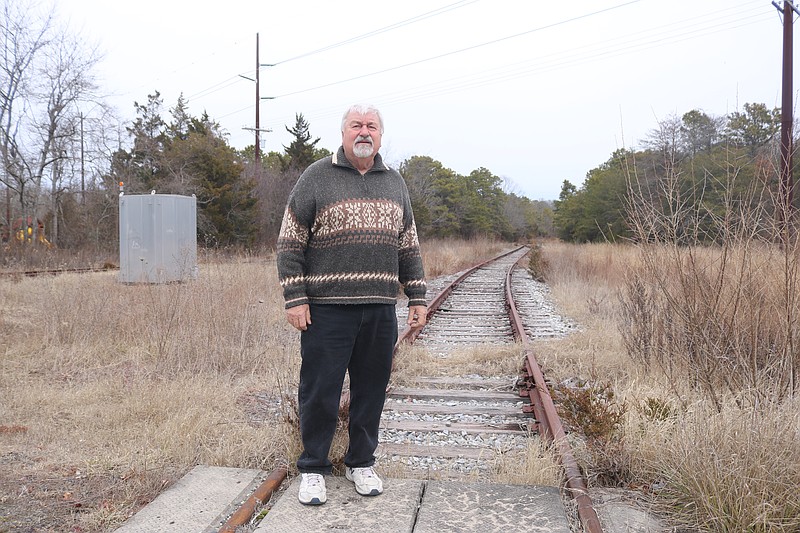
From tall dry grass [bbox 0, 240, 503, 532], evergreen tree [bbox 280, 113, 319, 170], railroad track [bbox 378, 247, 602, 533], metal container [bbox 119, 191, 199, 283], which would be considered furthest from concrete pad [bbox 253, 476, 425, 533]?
evergreen tree [bbox 280, 113, 319, 170]

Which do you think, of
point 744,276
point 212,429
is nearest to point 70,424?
point 212,429

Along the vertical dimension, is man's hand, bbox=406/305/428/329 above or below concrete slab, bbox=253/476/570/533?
above

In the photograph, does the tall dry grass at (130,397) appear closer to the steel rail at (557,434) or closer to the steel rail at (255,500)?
the steel rail at (255,500)

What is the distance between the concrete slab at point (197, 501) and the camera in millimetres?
2708

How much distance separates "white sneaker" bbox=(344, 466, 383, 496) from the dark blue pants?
1.9 inches

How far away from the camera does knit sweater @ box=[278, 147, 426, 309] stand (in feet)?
9.70

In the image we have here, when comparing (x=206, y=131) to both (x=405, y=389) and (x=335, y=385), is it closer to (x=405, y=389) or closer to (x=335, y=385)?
(x=405, y=389)

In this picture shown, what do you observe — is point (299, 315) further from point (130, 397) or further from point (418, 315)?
point (130, 397)

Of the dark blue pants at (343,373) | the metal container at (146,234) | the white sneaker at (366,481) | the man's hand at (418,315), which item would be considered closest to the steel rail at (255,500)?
the dark blue pants at (343,373)

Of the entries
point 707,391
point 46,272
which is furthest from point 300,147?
point 707,391

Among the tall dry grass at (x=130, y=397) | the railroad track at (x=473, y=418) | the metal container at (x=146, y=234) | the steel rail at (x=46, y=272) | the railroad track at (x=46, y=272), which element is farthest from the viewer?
the steel rail at (x=46, y=272)

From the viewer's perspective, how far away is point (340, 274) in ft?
9.72

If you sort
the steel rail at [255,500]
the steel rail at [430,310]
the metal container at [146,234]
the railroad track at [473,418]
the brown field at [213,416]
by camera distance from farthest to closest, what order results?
1. the metal container at [146,234]
2. the steel rail at [430,310]
3. the railroad track at [473,418]
4. the brown field at [213,416]
5. the steel rail at [255,500]

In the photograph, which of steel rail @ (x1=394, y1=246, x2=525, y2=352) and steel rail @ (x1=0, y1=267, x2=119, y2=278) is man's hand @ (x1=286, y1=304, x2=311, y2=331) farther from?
steel rail @ (x1=0, y1=267, x2=119, y2=278)
